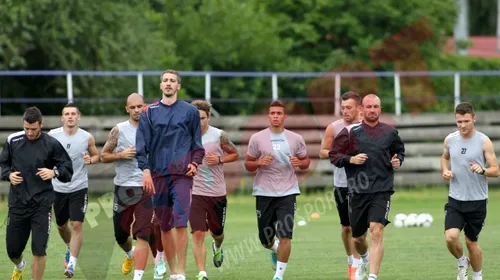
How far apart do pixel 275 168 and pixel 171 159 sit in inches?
71.4

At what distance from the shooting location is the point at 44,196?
12.5 meters

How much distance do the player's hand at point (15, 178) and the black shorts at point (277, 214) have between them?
300 centimetres

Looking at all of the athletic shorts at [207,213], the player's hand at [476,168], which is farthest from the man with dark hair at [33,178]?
the player's hand at [476,168]

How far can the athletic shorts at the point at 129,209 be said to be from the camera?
13945mm

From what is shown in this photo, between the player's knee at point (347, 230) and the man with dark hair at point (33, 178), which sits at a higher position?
the man with dark hair at point (33, 178)

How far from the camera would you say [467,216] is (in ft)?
43.7

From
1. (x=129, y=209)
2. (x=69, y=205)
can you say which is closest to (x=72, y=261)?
(x=69, y=205)

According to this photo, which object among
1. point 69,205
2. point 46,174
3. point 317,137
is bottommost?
point 317,137

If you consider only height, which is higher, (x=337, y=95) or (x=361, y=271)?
(x=337, y=95)

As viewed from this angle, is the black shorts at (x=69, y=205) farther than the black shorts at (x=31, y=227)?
Yes

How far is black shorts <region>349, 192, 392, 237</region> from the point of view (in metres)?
13.0

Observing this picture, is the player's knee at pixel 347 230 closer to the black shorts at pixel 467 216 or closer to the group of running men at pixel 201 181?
the group of running men at pixel 201 181

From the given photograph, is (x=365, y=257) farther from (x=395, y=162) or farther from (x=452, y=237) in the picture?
(x=395, y=162)

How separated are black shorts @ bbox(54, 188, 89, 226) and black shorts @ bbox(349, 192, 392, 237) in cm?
374
